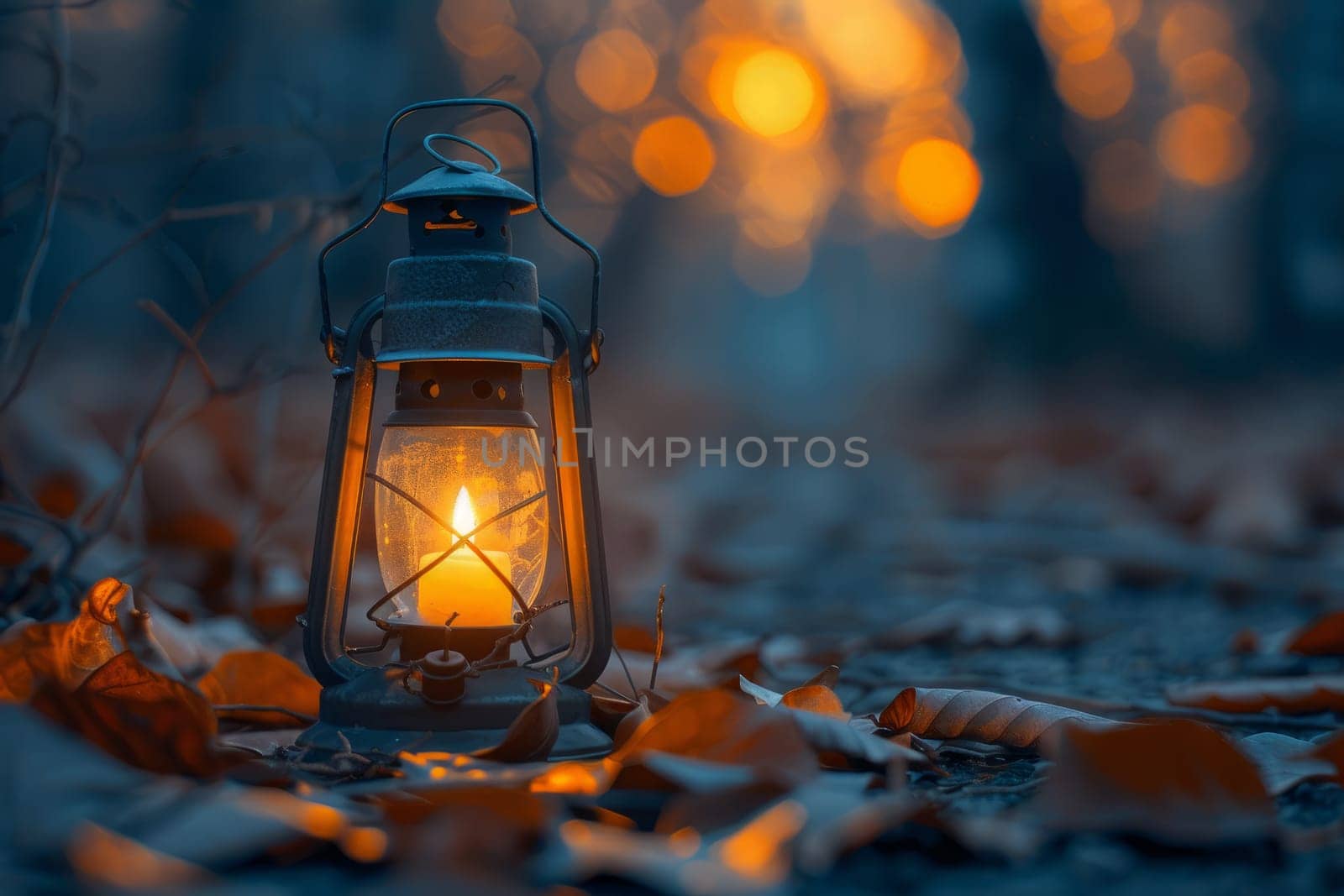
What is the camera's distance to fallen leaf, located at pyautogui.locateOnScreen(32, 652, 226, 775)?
113cm

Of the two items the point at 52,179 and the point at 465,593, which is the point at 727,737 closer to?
the point at 465,593

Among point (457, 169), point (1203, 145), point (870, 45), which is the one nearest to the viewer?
point (457, 169)

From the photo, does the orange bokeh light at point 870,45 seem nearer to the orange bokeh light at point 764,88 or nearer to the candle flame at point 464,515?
the orange bokeh light at point 764,88

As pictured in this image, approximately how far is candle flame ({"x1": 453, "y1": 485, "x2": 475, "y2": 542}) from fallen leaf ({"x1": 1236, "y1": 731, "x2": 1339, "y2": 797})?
93cm

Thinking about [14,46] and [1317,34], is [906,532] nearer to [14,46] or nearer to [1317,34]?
[14,46]

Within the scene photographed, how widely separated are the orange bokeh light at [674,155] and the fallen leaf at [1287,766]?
30.6 ft

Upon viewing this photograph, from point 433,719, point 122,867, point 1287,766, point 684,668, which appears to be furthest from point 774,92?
point 122,867

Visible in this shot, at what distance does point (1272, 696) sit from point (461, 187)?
4.57ft

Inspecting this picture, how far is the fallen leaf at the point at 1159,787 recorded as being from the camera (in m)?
0.96

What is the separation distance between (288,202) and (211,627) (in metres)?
0.78

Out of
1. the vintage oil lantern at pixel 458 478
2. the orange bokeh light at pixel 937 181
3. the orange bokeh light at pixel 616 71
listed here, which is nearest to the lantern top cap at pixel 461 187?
the vintage oil lantern at pixel 458 478

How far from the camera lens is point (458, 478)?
63.0 inches

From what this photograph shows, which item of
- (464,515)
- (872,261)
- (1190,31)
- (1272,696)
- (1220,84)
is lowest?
(1272,696)

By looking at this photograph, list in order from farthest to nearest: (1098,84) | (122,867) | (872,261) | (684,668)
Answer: (872,261)
(1098,84)
(684,668)
(122,867)
